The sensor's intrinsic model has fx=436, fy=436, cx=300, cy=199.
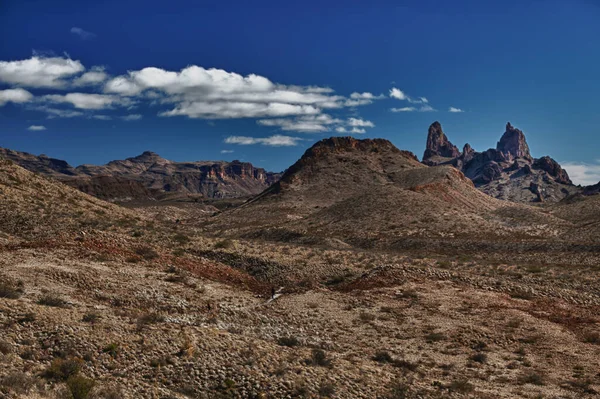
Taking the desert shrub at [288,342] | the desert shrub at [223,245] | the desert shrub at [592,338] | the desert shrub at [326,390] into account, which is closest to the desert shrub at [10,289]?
the desert shrub at [288,342]

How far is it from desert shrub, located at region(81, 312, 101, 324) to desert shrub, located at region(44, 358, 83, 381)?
9.19ft

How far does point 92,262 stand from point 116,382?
14227 millimetres

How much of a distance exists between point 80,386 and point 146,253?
18.6 meters

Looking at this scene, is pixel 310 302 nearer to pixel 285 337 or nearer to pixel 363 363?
pixel 285 337

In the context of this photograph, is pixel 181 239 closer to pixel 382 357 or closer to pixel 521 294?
pixel 382 357

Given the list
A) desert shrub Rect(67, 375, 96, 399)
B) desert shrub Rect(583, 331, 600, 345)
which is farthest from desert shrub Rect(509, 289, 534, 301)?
desert shrub Rect(67, 375, 96, 399)

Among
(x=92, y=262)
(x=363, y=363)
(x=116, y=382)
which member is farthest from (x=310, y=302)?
(x=116, y=382)

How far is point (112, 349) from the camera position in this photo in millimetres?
15062

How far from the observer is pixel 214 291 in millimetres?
26688

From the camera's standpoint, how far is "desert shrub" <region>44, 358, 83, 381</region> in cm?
1322


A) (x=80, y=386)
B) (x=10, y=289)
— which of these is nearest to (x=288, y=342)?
(x=80, y=386)

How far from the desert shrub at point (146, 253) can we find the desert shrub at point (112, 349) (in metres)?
15.4

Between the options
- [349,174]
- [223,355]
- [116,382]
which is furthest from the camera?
[349,174]

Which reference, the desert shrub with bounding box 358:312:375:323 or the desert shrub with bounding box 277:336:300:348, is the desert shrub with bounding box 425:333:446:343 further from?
the desert shrub with bounding box 277:336:300:348
